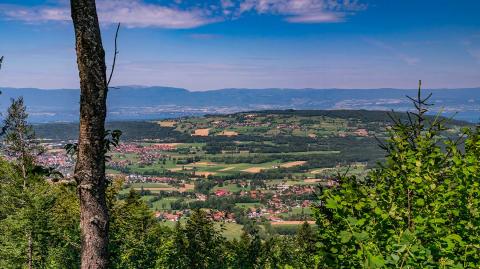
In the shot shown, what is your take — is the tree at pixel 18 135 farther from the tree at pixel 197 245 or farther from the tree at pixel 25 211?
the tree at pixel 197 245

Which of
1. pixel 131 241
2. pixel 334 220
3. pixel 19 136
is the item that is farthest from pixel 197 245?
pixel 334 220

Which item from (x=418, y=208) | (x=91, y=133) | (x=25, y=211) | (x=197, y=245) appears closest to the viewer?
(x=91, y=133)

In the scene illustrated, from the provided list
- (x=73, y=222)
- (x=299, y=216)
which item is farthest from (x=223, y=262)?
(x=299, y=216)

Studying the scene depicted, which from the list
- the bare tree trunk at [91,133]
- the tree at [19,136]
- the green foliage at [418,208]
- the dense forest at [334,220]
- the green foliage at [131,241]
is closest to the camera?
the bare tree trunk at [91,133]

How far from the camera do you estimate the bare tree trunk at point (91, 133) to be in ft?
17.7

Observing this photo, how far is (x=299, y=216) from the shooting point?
118m

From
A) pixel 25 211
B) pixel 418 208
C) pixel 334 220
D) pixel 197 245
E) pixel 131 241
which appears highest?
pixel 418 208

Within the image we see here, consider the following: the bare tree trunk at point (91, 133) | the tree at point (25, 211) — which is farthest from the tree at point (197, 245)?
the bare tree trunk at point (91, 133)

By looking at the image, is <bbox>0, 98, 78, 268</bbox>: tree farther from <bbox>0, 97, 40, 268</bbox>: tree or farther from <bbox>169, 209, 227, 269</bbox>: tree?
<bbox>169, 209, 227, 269</bbox>: tree

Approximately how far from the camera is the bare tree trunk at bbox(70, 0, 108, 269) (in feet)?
17.7

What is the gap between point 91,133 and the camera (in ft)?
18.1

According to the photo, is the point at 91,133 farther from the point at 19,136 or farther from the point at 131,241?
the point at 19,136

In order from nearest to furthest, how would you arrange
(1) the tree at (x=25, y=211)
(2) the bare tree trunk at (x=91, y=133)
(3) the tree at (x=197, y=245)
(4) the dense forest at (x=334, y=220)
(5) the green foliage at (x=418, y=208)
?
(2) the bare tree trunk at (x=91, y=133) < (4) the dense forest at (x=334, y=220) < (5) the green foliage at (x=418, y=208) < (1) the tree at (x=25, y=211) < (3) the tree at (x=197, y=245)

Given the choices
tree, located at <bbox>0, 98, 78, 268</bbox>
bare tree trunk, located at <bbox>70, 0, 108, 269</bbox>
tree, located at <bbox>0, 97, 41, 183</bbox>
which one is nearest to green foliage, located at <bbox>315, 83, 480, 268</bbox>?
bare tree trunk, located at <bbox>70, 0, 108, 269</bbox>
